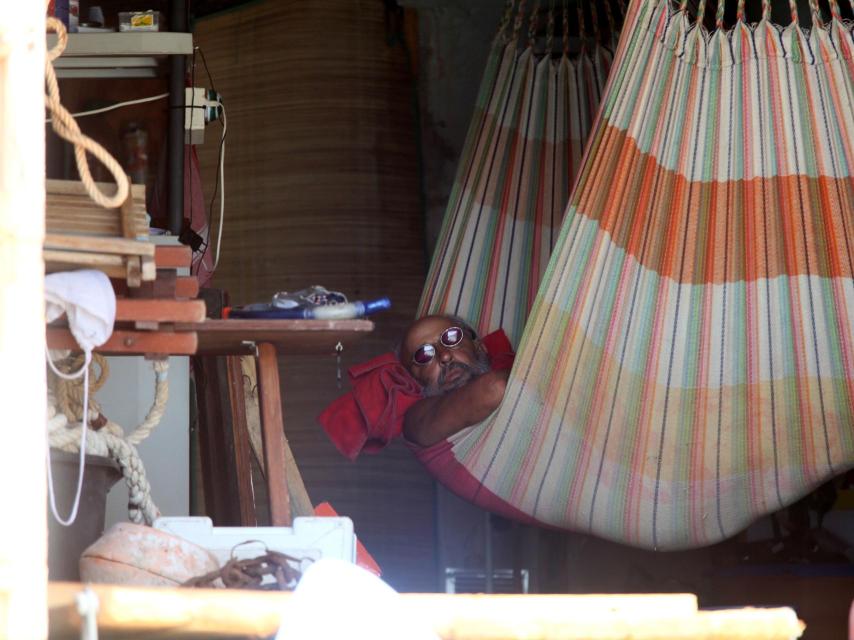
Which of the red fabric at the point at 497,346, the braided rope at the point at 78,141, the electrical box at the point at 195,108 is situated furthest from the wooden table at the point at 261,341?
the red fabric at the point at 497,346

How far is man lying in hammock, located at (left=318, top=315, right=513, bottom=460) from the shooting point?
2686 millimetres

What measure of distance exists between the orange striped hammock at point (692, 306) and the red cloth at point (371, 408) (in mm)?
211

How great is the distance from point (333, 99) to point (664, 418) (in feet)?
6.25

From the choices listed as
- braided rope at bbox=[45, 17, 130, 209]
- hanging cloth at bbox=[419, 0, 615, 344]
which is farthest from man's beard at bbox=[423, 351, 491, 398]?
braided rope at bbox=[45, 17, 130, 209]

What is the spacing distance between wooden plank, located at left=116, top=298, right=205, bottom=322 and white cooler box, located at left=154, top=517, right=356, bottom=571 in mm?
385

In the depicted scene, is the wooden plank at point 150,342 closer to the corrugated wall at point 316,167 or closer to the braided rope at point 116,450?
the braided rope at point 116,450

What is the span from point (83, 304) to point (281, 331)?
37 cm

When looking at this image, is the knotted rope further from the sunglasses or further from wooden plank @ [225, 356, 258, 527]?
the sunglasses

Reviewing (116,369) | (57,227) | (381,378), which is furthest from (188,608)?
(381,378)

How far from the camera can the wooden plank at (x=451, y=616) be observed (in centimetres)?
101

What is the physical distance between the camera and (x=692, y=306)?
258cm

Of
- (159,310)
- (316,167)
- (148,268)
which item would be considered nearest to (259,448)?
(159,310)

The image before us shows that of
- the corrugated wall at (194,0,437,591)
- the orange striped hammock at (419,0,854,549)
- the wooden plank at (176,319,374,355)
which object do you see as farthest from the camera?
the corrugated wall at (194,0,437,591)

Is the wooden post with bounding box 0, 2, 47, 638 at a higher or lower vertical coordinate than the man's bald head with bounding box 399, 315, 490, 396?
higher
